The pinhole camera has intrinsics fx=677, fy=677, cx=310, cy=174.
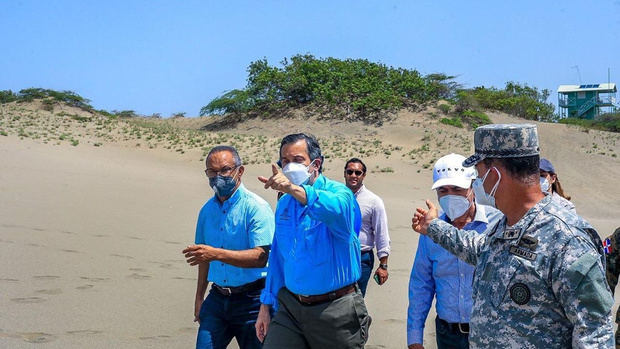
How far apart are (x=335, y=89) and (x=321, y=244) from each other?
3910 cm

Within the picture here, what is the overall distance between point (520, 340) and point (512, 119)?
137 feet

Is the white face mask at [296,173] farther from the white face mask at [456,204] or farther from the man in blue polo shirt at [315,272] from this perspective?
the white face mask at [456,204]

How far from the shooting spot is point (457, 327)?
3818mm

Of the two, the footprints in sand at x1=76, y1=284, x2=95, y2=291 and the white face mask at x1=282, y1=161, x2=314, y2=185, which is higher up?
the white face mask at x1=282, y1=161, x2=314, y2=185

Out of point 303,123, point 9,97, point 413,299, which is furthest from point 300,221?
point 9,97

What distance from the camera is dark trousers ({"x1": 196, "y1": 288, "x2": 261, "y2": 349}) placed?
14.9 ft

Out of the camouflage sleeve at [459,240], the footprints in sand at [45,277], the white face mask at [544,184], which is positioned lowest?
the footprints in sand at [45,277]

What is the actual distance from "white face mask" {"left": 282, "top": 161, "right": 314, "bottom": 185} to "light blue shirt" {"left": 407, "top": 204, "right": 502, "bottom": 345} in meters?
0.81

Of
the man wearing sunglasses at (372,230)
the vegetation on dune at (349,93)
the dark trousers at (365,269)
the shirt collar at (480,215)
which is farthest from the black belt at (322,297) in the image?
the vegetation on dune at (349,93)

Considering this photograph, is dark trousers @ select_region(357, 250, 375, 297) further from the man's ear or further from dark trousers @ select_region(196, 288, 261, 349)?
the man's ear

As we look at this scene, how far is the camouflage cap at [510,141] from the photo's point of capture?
2484 millimetres

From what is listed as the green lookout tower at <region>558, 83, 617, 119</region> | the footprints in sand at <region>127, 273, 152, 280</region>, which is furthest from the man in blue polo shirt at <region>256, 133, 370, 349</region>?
the green lookout tower at <region>558, 83, 617, 119</region>

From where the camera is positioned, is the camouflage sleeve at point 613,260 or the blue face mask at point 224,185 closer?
the camouflage sleeve at point 613,260

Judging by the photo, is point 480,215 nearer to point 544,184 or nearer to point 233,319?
point 544,184
